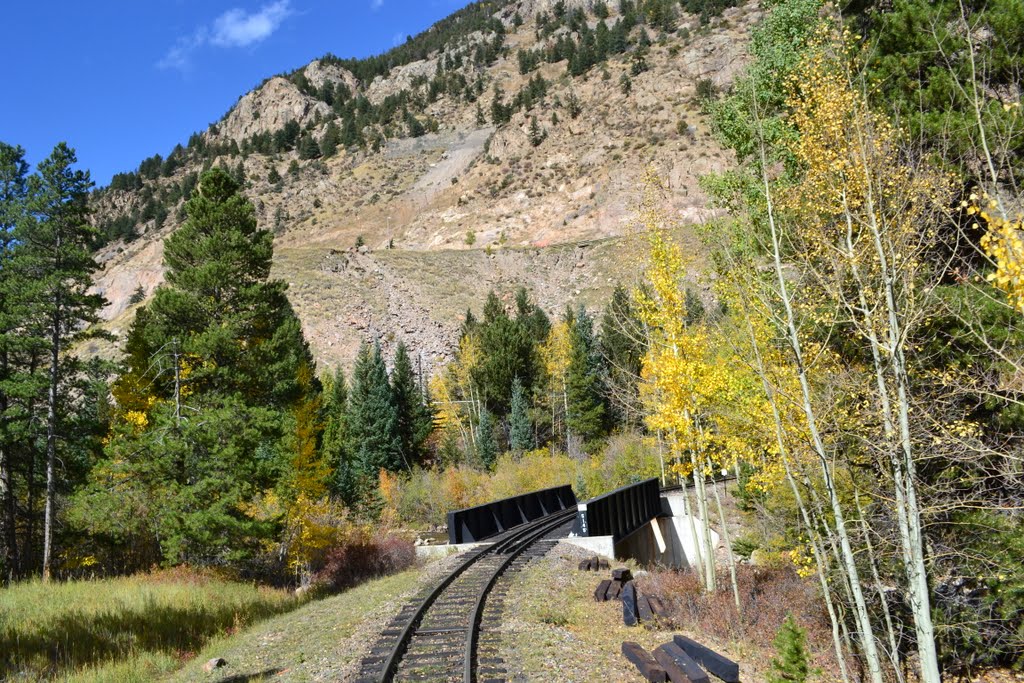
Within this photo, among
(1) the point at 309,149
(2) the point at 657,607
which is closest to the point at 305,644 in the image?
(2) the point at 657,607

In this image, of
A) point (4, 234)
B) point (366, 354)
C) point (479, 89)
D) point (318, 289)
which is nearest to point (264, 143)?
point (479, 89)

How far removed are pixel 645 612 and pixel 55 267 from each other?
64.9 ft

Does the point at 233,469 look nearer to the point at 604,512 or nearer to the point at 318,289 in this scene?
the point at 604,512

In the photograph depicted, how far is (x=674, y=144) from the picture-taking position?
11025 cm

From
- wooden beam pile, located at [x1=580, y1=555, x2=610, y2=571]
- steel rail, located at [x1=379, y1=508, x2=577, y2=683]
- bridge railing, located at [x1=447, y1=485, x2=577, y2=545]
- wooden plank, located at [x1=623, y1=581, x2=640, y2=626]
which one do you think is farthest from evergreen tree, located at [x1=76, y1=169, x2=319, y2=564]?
wooden plank, located at [x1=623, y1=581, x2=640, y2=626]

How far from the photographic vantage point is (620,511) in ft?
72.1

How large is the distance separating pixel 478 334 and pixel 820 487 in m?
48.7

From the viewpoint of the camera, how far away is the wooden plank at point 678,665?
852 centimetres

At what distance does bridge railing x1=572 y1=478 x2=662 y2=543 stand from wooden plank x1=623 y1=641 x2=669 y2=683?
879cm

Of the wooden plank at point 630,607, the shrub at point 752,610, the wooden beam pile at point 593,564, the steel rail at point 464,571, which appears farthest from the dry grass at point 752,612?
the steel rail at point 464,571

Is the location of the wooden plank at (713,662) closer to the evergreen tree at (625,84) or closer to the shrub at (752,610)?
the shrub at (752,610)

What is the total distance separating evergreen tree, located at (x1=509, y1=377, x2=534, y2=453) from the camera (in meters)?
47.2

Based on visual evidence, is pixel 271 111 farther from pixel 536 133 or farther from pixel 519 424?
pixel 519 424

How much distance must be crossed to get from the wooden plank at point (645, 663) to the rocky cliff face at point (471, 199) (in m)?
48.5
